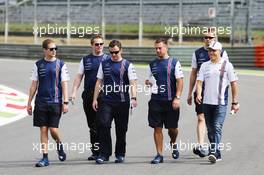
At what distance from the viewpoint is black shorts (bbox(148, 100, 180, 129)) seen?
8.73 metres

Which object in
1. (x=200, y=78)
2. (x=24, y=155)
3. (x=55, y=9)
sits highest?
(x=55, y=9)

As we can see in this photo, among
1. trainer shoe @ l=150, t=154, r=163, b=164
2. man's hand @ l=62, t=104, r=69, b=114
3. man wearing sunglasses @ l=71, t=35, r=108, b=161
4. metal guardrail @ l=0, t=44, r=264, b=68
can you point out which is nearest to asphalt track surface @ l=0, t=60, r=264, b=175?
trainer shoe @ l=150, t=154, r=163, b=164

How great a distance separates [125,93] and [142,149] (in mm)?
1225

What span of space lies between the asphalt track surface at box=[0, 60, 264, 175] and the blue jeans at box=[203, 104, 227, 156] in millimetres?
257

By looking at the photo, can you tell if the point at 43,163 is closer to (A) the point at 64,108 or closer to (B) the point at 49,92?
(A) the point at 64,108

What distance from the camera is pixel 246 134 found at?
10906mm

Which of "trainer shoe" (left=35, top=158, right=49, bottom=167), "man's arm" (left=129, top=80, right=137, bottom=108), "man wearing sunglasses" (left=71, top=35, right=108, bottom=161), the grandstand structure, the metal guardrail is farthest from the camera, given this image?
the grandstand structure

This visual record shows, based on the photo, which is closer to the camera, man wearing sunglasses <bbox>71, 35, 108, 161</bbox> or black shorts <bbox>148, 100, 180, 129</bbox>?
black shorts <bbox>148, 100, 180, 129</bbox>

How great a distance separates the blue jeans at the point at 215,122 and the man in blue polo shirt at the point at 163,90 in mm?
417

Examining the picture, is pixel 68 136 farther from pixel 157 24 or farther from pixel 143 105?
pixel 157 24

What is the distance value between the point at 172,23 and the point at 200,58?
2488cm

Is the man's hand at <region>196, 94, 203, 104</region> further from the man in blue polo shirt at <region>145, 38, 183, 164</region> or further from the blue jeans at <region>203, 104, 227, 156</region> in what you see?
the man in blue polo shirt at <region>145, 38, 183, 164</region>

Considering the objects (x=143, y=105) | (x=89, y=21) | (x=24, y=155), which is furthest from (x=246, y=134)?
(x=89, y=21)

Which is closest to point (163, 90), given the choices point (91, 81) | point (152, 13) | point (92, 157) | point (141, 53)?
point (91, 81)
